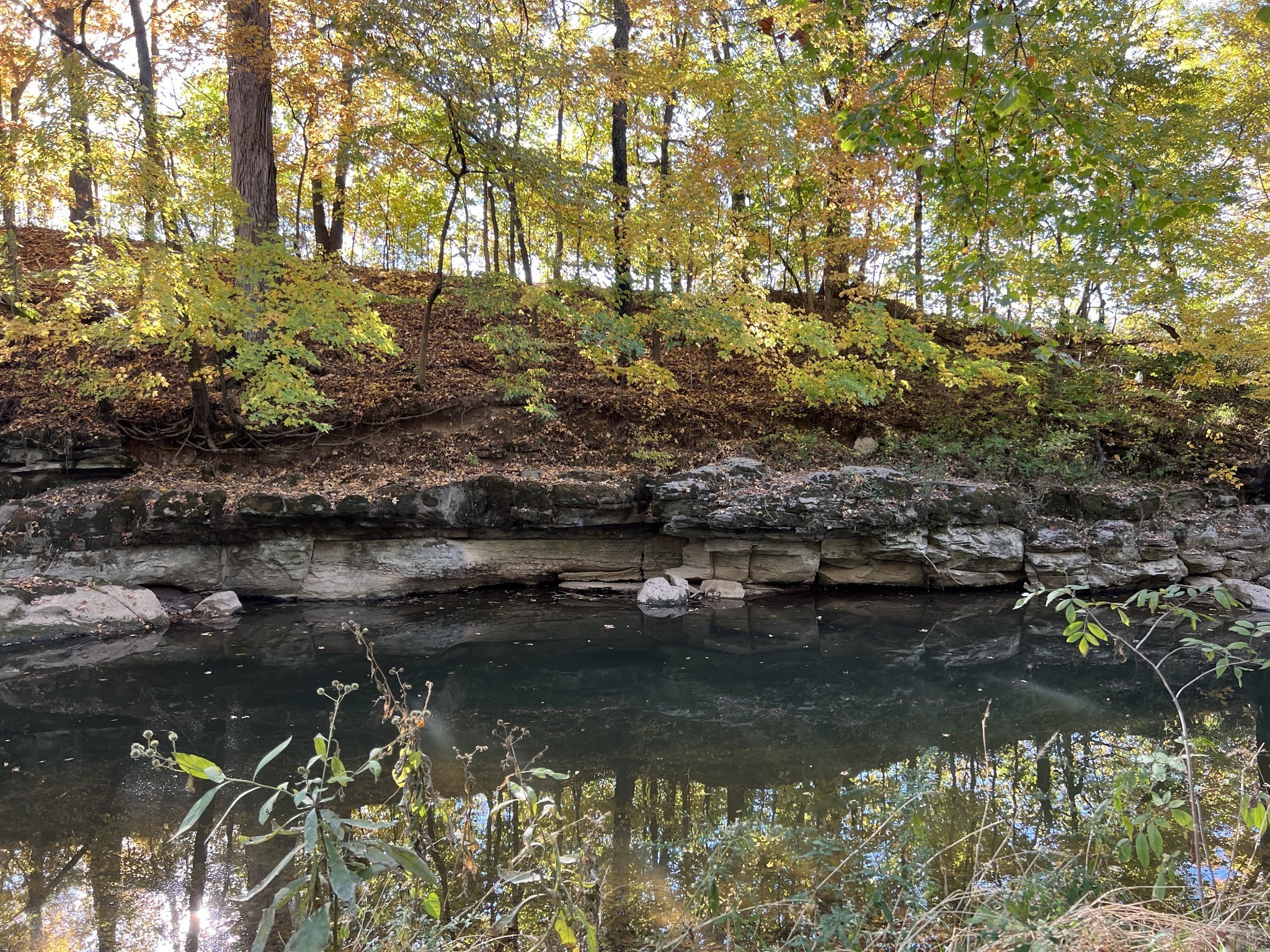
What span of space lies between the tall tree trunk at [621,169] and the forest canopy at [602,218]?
62 mm

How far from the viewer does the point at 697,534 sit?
9.36 metres

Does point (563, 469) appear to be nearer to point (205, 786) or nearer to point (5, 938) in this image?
point (205, 786)

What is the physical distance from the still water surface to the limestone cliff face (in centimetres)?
82

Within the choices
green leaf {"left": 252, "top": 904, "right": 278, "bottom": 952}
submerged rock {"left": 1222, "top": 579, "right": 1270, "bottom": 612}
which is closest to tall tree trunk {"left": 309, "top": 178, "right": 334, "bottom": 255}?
green leaf {"left": 252, "top": 904, "right": 278, "bottom": 952}

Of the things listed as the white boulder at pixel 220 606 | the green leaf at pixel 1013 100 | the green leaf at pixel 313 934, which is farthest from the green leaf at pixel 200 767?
the white boulder at pixel 220 606

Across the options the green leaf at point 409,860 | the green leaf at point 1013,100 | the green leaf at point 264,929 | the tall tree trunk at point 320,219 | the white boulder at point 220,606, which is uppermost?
the tall tree trunk at point 320,219

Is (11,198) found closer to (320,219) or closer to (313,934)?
(320,219)

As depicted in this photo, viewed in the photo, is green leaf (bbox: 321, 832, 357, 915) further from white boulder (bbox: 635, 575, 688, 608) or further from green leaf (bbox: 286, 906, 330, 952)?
white boulder (bbox: 635, 575, 688, 608)

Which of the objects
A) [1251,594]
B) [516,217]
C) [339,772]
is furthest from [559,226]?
[1251,594]

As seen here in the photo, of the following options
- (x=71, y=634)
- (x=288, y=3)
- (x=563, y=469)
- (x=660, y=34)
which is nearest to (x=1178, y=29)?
(x=660, y=34)

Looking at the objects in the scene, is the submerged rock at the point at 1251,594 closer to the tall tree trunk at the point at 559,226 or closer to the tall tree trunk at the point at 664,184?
Result: the tall tree trunk at the point at 664,184

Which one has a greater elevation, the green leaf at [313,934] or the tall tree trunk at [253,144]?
the tall tree trunk at [253,144]

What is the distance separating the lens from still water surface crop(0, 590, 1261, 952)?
3410 mm

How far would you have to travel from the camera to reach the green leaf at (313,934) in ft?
4.46
